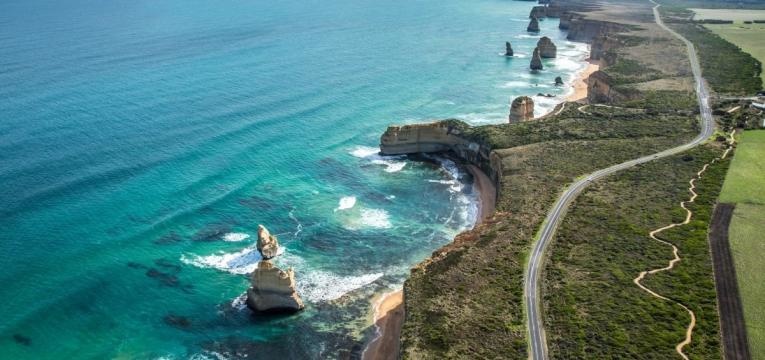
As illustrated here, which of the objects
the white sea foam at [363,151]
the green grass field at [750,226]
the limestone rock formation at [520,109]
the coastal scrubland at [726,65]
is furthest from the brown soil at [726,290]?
the coastal scrubland at [726,65]

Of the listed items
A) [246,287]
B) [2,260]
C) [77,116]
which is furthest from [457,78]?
[2,260]

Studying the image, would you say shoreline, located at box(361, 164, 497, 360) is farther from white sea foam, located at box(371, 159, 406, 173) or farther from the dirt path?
white sea foam, located at box(371, 159, 406, 173)

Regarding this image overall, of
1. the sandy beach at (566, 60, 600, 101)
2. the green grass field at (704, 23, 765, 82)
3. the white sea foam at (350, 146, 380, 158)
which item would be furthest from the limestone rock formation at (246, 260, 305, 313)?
the green grass field at (704, 23, 765, 82)

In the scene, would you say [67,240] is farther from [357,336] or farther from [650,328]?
[650,328]

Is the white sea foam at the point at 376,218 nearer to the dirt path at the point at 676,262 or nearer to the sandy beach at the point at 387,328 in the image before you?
the sandy beach at the point at 387,328

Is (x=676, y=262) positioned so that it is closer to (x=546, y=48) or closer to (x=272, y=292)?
(x=272, y=292)

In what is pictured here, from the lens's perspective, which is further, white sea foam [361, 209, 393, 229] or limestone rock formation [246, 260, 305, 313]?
white sea foam [361, 209, 393, 229]
